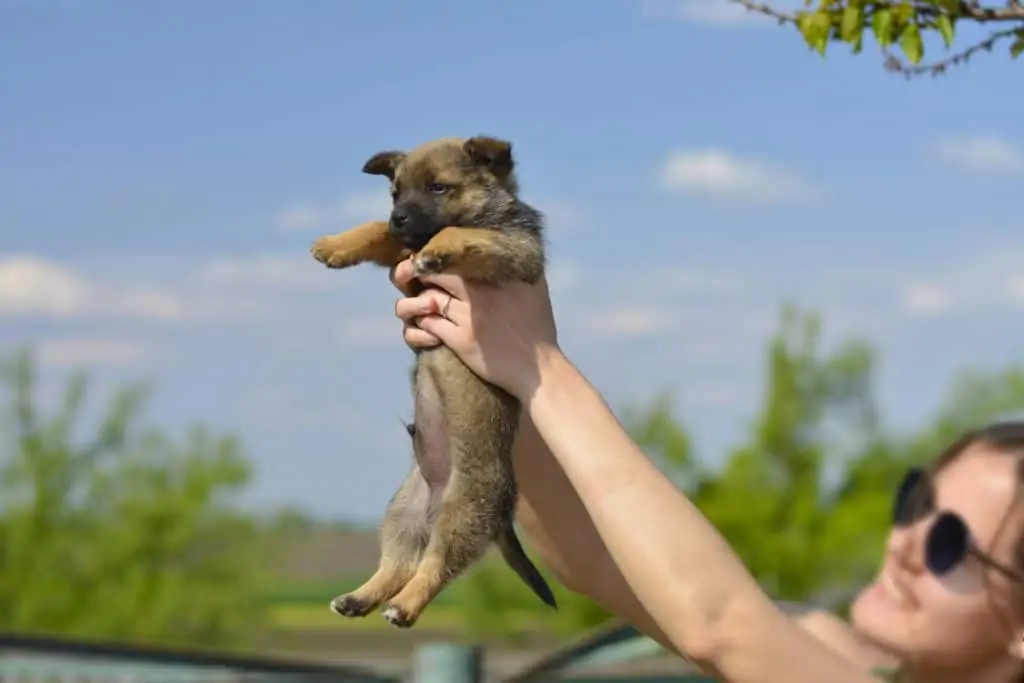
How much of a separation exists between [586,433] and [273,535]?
20.8m

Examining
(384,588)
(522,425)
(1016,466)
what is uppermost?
(1016,466)

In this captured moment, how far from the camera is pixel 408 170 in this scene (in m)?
3.67

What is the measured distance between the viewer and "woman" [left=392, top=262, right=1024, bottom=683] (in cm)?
238

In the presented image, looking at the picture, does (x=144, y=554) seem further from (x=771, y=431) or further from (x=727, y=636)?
(x=727, y=636)

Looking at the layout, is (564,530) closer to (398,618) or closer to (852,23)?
(398,618)

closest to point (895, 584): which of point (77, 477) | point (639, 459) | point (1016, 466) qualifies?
point (1016, 466)

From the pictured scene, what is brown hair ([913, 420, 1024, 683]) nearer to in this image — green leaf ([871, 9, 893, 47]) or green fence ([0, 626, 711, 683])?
green fence ([0, 626, 711, 683])

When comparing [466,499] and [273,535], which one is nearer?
[466,499]

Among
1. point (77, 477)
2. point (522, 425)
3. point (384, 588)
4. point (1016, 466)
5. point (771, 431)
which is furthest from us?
point (77, 477)

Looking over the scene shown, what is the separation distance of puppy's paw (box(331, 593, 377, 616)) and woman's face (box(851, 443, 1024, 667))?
100 centimetres

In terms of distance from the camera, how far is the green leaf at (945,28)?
595cm

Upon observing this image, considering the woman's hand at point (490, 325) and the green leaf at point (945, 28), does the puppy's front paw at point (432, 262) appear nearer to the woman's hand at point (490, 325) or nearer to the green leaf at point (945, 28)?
the woman's hand at point (490, 325)

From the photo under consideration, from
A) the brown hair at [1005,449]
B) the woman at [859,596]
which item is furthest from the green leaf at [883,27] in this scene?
the brown hair at [1005,449]

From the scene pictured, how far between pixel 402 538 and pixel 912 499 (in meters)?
1.12
